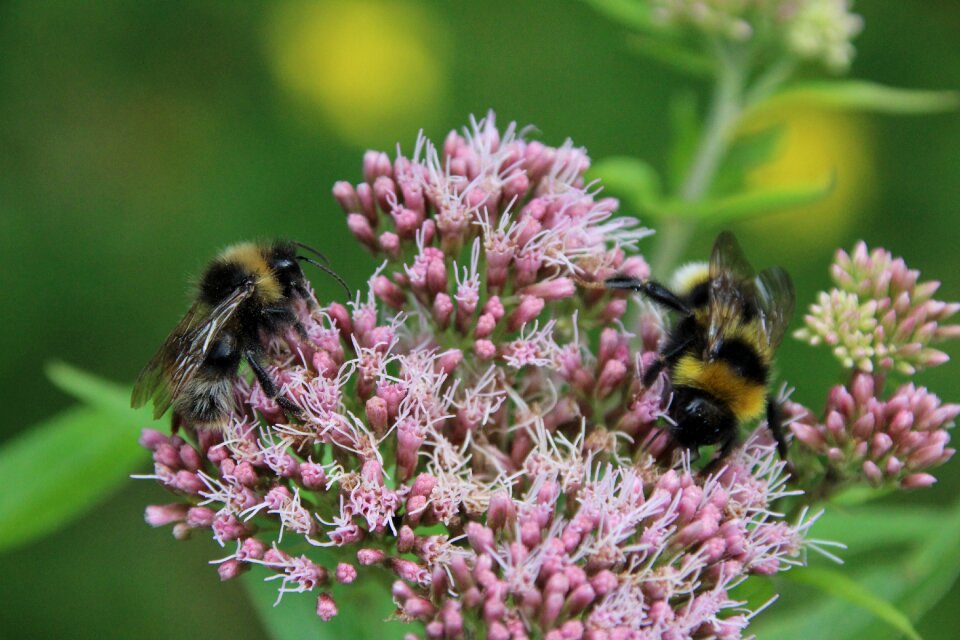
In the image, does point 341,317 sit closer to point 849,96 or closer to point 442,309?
point 442,309

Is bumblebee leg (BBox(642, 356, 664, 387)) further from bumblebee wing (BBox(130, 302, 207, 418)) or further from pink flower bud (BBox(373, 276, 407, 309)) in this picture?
bumblebee wing (BBox(130, 302, 207, 418))

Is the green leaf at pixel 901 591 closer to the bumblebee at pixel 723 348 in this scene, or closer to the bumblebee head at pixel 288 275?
the bumblebee at pixel 723 348

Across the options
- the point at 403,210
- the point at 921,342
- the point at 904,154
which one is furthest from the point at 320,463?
the point at 904,154

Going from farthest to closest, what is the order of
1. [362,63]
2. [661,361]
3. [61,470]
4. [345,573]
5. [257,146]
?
[362,63]
[257,146]
[61,470]
[661,361]
[345,573]

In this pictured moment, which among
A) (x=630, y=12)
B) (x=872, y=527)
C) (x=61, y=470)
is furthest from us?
(x=630, y=12)

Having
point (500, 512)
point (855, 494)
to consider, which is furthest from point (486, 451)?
point (855, 494)

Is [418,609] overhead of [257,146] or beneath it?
beneath

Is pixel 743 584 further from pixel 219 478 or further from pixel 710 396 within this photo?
pixel 219 478
